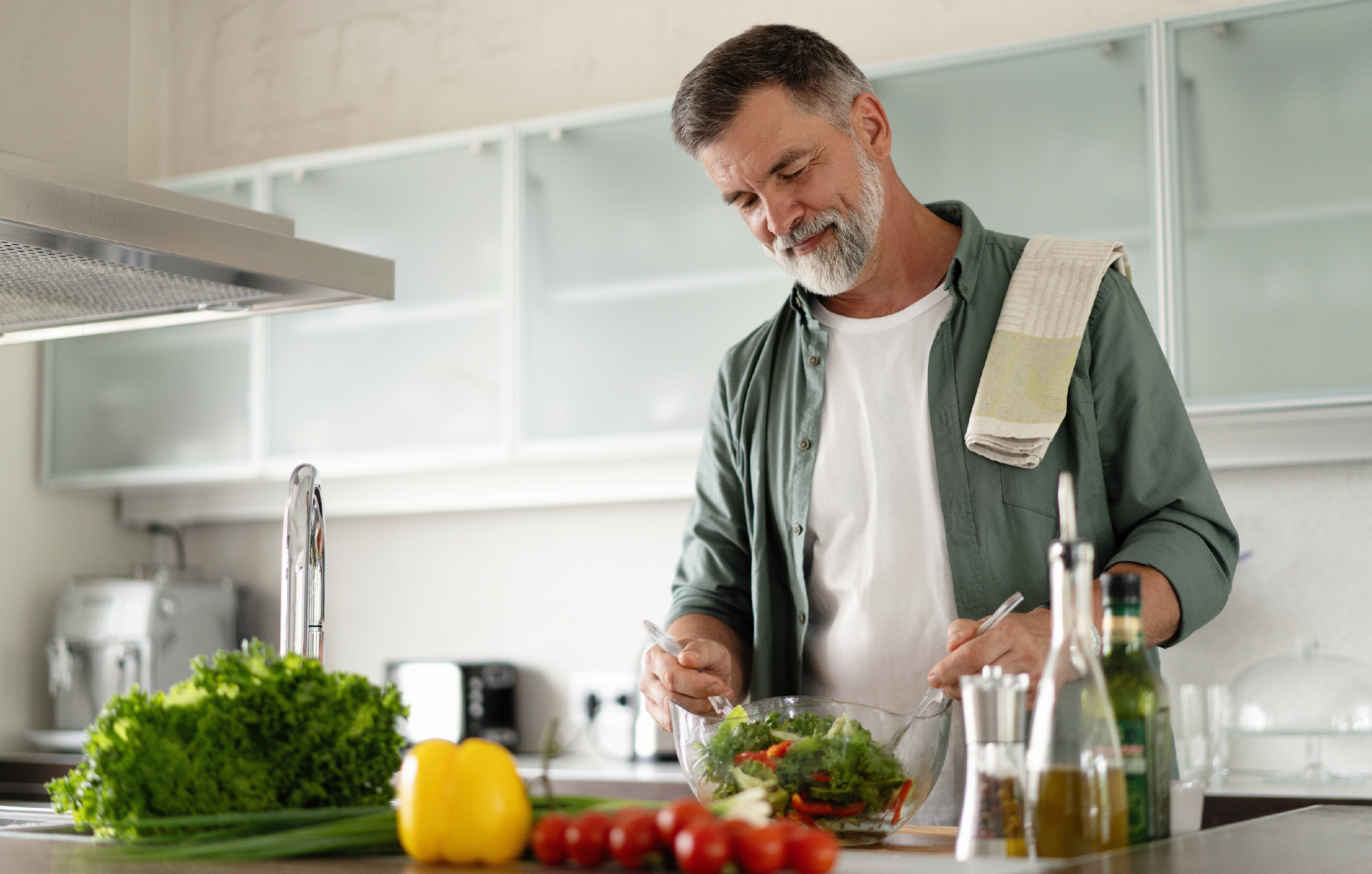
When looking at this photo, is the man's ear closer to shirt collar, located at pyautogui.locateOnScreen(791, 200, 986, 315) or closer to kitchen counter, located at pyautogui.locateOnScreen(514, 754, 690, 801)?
shirt collar, located at pyautogui.locateOnScreen(791, 200, 986, 315)

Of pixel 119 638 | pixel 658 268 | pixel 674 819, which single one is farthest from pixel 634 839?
pixel 119 638

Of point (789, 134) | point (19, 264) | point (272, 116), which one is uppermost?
point (272, 116)

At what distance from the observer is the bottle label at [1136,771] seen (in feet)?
3.21

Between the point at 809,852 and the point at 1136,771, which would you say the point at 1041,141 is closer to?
the point at 1136,771

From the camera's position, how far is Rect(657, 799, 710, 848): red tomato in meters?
0.89

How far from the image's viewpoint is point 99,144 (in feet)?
6.54

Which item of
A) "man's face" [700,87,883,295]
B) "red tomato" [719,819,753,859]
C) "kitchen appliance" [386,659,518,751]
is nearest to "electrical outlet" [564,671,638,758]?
"kitchen appliance" [386,659,518,751]

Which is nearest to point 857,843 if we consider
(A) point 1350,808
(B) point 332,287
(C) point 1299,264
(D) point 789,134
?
(A) point 1350,808

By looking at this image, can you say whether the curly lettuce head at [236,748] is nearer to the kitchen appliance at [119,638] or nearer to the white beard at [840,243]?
the white beard at [840,243]

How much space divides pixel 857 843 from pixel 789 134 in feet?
2.73

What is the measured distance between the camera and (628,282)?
9.88 ft

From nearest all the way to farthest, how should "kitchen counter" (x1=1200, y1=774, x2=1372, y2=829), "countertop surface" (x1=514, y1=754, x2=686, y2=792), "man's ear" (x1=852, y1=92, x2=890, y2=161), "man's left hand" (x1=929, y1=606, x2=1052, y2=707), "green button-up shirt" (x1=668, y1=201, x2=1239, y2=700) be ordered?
"man's left hand" (x1=929, y1=606, x2=1052, y2=707) → "green button-up shirt" (x1=668, y1=201, x2=1239, y2=700) → "man's ear" (x1=852, y1=92, x2=890, y2=161) → "kitchen counter" (x1=1200, y1=774, x2=1372, y2=829) → "countertop surface" (x1=514, y1=754, x2=686, y2=792)

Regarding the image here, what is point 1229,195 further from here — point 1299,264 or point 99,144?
point 99,144

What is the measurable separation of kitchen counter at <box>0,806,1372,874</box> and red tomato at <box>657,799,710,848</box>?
0.32 feet
